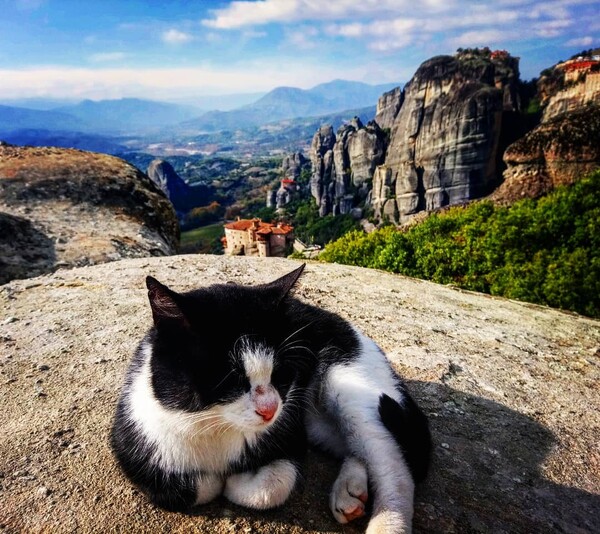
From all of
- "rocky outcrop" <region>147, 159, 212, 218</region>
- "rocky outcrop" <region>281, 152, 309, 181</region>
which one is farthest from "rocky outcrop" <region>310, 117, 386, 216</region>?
"rocky outcrop" <region>147, 159, 212, 218</region>

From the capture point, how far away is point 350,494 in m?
2.36

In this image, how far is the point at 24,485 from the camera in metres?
2.62

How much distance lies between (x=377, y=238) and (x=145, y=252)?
5.88 m

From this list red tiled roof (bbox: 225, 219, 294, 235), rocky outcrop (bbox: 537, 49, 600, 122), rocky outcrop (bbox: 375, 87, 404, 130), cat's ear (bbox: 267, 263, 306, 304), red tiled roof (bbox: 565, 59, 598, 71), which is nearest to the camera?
cat's ear (bbox: 267, 263, 306, 304)

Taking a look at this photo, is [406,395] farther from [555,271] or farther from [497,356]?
[555,271]

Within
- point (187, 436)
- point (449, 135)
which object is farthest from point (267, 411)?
point (449, 135)

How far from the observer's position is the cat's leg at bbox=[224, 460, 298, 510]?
7.67 feet

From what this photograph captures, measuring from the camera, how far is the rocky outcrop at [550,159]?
15.9 meters

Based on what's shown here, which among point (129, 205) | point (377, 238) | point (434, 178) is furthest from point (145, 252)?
point (434, 178)

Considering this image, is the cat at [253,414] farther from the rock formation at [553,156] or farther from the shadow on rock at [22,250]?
the rock formation at [553,156]

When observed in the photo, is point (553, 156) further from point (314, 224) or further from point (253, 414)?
point (314, 224)

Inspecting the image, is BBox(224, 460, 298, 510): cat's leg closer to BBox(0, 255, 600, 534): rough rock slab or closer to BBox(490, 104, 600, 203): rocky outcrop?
BBox(0, 255, 600, 534): rough rock slab

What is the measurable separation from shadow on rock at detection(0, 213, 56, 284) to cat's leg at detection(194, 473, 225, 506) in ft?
21.7

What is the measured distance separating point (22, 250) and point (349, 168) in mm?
68486
